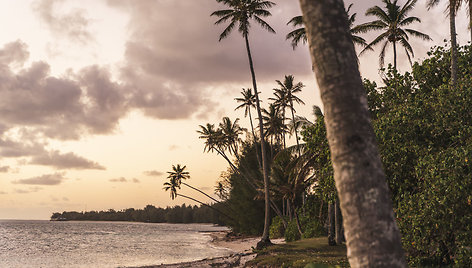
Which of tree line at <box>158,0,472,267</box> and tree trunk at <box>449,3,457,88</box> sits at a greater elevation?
tree trunk at <box>449,3,457,88</box>

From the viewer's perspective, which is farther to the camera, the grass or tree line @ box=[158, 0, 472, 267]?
the grass

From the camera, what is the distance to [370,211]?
3152mm

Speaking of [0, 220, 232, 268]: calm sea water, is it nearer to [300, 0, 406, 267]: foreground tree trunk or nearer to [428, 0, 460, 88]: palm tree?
[428, 0, 460, 88]: palm tree

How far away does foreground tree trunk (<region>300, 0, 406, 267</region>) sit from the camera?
124 inches

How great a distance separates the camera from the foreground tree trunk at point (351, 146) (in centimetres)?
314

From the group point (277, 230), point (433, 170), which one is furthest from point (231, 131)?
point (433, 170)

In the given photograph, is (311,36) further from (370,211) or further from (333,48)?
(370,211)

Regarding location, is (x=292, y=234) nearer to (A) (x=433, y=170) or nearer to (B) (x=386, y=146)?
(B) (x=386, y=146)

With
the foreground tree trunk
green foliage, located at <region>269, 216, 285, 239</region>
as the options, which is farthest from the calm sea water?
the foreground tree trunk

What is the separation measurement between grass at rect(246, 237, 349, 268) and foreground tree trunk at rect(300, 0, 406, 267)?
13418 mm

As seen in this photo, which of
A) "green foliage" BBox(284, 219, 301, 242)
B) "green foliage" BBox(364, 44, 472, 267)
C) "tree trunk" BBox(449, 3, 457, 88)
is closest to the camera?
"green foliage" BBox(364, 44, 472, 267)

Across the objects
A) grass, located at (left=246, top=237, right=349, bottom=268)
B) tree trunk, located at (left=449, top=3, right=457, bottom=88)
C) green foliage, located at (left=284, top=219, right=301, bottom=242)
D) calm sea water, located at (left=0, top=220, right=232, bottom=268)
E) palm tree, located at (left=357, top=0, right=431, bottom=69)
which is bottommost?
calm sea water, located at (left=0, top=220, right=232, bottom=268)

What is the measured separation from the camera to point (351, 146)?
3275 millimetres

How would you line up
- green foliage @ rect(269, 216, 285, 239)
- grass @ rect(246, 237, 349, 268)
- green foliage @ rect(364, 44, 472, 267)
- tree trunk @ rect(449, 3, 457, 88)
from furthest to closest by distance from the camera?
green foliage @ rect(269, 216, 285, 239) → grass @ rect(246, 237, 349, 268) → tree trunk @ rect(449, 3, 457, 88) → green foliage @ rect(364, 44, 472, 267)
